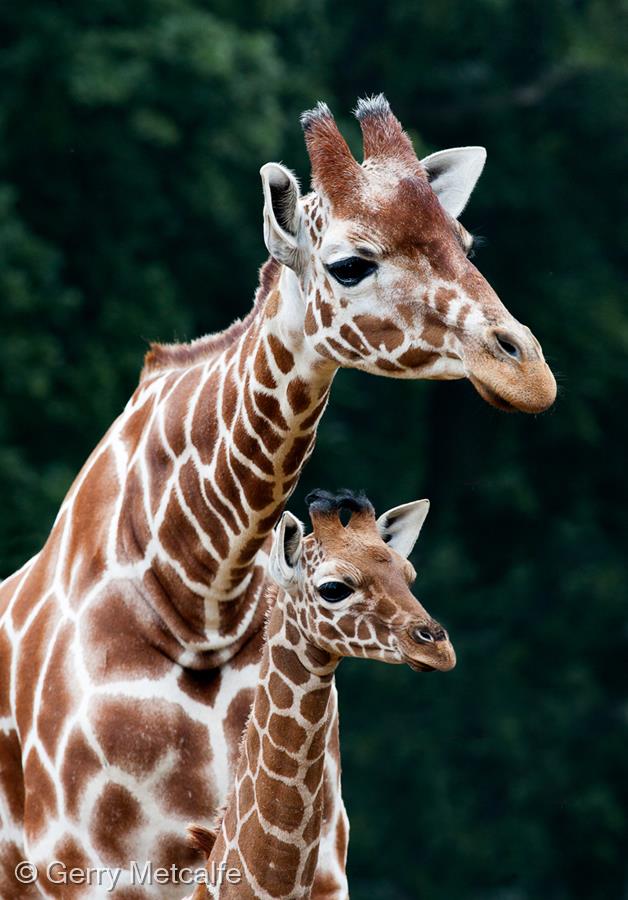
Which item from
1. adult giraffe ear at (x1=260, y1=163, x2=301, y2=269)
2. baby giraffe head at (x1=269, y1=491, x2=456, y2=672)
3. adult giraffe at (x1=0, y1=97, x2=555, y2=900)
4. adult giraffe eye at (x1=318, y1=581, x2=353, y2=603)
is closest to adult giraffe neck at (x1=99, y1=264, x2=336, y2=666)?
adult giraffe at (x1=0, y1=97, x2=555, y2=900)

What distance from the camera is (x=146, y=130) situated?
1800cm

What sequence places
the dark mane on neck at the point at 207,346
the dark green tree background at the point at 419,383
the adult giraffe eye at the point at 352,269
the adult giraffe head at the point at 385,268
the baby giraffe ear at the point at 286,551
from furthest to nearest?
the dark green tree background at the point at 419,383
the dark mane on neck at the point at 207,346
the baby giraffe ear at the point at 286,551
the adult giraffe eye at the point at 352,269
the adult giraffe head at the point at 385,268

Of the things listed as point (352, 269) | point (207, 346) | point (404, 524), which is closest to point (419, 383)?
point (207, 346)

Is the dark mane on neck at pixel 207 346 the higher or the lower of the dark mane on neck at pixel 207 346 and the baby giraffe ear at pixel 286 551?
the higher

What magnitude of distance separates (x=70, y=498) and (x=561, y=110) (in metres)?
18.4

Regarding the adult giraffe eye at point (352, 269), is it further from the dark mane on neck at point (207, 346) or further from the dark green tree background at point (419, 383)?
the dark green tree background at point (419, 383)

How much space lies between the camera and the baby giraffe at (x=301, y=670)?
4965 mm

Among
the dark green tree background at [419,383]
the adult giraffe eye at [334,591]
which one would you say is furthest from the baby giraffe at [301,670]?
the dark green tree background at [419,383]

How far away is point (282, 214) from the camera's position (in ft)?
16.7

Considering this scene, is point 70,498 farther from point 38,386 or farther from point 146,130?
point 146,130

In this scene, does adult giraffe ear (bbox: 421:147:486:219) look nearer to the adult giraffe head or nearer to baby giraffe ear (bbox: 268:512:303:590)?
the adult giraffe head

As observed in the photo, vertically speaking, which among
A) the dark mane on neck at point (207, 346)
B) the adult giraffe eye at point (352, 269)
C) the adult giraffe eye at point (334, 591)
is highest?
the adult giraffe eye at point (352, 269)

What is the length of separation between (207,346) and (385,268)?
1.18 metres

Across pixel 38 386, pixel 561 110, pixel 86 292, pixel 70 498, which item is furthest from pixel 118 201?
pixel 70 498
